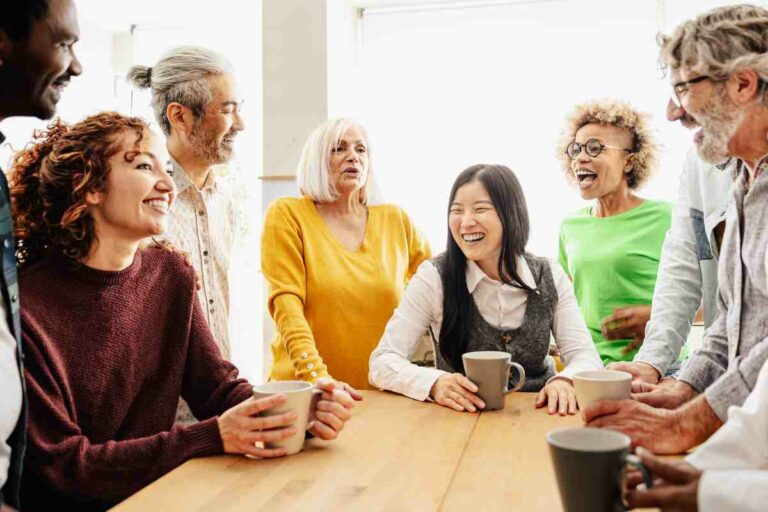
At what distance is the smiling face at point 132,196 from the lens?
1.55 metres

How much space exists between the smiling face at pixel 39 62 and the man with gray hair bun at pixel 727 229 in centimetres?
115

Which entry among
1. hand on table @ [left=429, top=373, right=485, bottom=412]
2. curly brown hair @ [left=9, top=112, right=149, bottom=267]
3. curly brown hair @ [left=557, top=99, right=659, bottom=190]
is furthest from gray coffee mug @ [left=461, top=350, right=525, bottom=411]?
curly brown hair @ [left=557, top=99, right=659, bottom=190]

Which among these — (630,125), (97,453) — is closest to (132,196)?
(97,453)

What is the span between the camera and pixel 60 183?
1.53 metres

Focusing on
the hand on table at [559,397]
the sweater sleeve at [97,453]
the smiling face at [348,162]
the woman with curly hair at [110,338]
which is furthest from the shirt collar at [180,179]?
the hand on table at [559,397]

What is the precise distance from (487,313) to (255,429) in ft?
3.26

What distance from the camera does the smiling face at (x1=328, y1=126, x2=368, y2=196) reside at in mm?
2410

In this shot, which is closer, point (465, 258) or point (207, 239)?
point (465, 258)

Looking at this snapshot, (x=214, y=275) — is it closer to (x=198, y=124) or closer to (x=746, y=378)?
(x=198, y=124)

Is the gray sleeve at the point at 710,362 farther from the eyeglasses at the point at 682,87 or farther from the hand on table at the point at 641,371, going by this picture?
the eyeglasses at the point at 682,87

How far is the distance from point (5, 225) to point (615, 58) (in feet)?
11.5

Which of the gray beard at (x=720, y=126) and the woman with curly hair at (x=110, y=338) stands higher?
the gray beard at (x=720, y=126)

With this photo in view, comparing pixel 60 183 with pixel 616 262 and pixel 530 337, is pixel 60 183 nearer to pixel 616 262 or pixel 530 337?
pixel 530 337

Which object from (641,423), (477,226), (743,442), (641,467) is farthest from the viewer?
(477,226)
